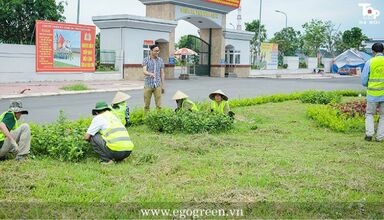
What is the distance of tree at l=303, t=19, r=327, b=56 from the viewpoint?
5825 centimetres

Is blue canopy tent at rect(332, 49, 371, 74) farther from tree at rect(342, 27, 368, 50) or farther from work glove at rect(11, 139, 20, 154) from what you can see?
work glove at rect(11, 139, 20, 154)

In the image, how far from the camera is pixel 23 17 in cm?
2848

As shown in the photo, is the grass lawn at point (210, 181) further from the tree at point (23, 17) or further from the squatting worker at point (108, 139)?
the tree at point (23, 17)

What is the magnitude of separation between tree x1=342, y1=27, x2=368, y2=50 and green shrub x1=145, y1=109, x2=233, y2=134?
186 feet

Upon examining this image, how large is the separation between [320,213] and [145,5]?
89.0ft

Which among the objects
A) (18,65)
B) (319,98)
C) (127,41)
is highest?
(127,41)

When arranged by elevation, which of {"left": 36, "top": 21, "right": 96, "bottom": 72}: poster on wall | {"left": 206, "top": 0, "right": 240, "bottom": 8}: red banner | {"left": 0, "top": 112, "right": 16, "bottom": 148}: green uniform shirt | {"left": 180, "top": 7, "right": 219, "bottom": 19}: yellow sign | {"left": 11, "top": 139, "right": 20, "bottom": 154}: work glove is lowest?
{"left": 11, "top": 139, "right": 20, "bottom": 154}: work glove

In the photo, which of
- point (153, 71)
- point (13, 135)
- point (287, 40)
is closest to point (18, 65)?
point (153, 71)

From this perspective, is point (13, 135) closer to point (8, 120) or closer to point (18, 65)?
point (8, 120)

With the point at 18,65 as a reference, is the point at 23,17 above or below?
above

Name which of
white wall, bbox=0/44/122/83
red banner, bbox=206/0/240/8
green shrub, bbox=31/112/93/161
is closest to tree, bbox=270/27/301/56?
red banner, bbox=206/0/240/8

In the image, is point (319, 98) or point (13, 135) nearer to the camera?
point (13, 135)

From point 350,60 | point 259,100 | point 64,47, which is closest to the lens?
point 259,100

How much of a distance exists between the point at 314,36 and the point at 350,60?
27.1ft
